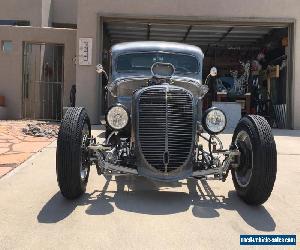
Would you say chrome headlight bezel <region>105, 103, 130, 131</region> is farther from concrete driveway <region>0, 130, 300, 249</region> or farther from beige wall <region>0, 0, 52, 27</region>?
beige wall <region>0, 0, 52, 27</region>

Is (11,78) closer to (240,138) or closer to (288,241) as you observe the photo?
(240,138)

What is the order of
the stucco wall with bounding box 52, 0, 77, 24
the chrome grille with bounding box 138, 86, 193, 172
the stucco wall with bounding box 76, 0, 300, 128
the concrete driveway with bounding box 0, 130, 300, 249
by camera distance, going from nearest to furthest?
the concrete driveway with bounding box 0, 130, 300, 249 → the chrome grille with bounding box 138, 86, 193, 172 → the stucco wall with bounding box 76, 0, 300, 128 → the stucco wall with bounding box 52, 0, 77, 24

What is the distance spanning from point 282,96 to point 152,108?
430 inches

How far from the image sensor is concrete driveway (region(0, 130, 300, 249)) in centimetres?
338

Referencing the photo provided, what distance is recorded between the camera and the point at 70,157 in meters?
4.12

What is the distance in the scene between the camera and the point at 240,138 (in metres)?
4.74

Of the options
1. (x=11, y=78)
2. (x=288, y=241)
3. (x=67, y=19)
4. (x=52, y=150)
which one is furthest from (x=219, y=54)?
(x=288, y=241)

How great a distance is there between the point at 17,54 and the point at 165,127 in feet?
35.5

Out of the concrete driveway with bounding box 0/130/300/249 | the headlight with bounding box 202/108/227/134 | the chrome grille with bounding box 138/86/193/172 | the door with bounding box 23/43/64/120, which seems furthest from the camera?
the door with bounding box 23/43/64/120

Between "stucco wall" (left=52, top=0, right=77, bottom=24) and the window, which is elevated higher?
"stucco wall" (left=52, top=0, right=77, bottom=24)

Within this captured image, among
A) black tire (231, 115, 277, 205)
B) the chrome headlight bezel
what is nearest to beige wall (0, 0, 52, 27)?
the chrome headlight bezel

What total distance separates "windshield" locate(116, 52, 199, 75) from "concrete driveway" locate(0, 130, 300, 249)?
169 cm

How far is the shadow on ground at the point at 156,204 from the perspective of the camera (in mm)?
4012

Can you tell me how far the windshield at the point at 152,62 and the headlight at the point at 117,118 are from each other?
1.77 metres
